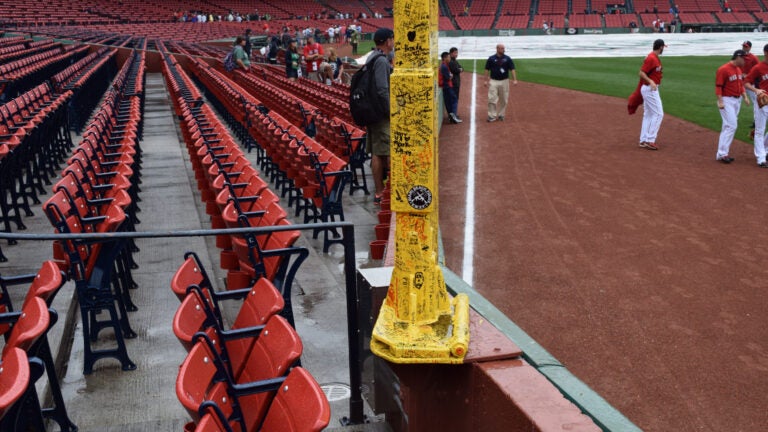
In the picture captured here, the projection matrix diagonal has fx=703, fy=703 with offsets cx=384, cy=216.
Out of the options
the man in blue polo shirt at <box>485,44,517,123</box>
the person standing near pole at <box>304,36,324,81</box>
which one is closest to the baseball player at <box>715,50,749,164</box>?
the man in blue polo shirt at <box>485,44,517,123</box>

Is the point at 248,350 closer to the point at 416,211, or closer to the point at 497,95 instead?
the point at 416,211

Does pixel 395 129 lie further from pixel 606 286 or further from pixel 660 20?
pixel 660 20

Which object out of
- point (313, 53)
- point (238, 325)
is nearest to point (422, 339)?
point (238, 325)

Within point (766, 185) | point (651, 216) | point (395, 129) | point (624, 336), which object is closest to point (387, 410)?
point (395, 129)

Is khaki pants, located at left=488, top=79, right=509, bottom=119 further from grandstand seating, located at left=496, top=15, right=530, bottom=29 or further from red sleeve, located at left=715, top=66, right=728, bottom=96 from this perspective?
grandstand seating, located at left=496, top=15, right=530, bottom=29

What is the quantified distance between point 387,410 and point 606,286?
322 cm

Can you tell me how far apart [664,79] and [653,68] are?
13.8 m

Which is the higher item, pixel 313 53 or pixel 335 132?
pixel 313 53

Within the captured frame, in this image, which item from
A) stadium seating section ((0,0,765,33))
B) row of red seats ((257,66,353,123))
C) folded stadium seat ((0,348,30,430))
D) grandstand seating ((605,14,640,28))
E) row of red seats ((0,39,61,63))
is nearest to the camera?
folded stadium seat ((0,348,30,430))

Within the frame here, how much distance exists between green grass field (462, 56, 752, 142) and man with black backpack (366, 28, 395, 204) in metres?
8.50

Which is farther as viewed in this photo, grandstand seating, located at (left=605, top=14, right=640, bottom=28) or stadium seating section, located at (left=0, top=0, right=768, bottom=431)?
grandstand seating, located at (left=605, top=14, right=640, bottom=28)

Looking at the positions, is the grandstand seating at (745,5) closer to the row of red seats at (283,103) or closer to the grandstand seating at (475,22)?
the grandstand seating at (475,22)

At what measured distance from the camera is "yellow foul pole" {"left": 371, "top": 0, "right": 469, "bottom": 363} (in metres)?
3.02

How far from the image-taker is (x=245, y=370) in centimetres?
362
